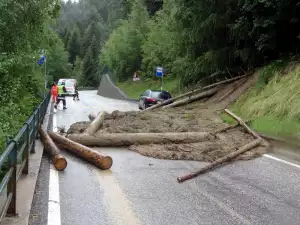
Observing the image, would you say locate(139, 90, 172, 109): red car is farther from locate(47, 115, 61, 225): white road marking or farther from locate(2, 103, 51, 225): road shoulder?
locate(47, 115, 61, 225): white road marking

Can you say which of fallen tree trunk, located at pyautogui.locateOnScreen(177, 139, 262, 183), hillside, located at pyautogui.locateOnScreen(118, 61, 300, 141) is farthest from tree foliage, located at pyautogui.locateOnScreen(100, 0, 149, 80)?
fallen tree trunk, located at pyautogui.locateOnScreen(177, 139, 262, 183)

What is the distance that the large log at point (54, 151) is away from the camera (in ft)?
29.7

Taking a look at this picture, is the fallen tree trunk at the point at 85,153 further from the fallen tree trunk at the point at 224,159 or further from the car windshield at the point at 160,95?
the car windshield at the point at 160,95

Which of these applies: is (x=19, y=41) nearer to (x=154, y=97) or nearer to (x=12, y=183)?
(x=12, y=183)

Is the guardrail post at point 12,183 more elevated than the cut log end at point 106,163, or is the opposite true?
the guardrail post at point 12,183

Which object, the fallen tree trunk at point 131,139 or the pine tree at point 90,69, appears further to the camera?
the pine tree at point 90,69

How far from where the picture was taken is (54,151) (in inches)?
388

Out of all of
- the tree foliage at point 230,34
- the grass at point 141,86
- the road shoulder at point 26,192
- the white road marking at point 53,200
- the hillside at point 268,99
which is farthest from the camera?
the grass at point 141,86

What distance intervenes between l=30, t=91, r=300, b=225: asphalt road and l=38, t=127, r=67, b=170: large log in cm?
19

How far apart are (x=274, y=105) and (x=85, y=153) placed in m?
8.70

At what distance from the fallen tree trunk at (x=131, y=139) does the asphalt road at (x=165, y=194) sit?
1.63 m

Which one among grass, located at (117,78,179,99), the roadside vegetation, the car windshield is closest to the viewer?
the roadside vegetation

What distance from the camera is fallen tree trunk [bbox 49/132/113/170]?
9.30 metres

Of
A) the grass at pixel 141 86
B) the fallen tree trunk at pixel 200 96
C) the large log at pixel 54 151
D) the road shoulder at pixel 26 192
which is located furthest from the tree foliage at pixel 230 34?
the grass at pixel 141 86
